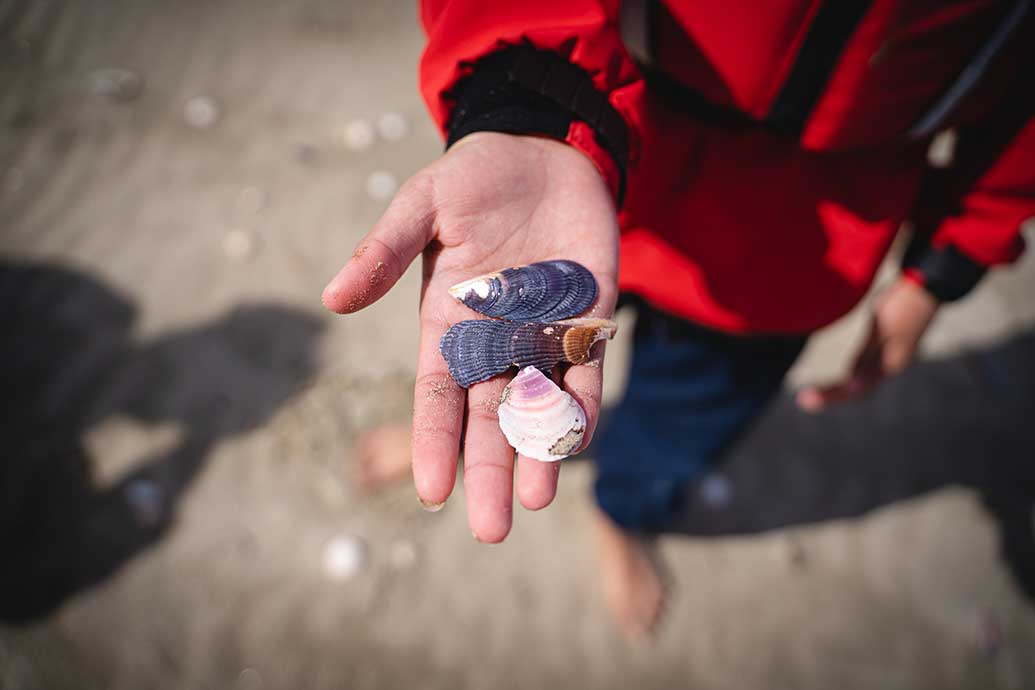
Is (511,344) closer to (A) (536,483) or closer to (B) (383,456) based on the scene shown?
(A) (536,483)

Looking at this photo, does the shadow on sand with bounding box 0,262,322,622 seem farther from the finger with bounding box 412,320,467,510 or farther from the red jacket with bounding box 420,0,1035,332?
the red jacket with bounding box 420,0,1035,332

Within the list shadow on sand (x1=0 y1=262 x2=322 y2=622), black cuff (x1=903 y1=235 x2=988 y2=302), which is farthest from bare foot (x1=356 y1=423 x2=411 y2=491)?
black cuff (x1=903 y1=235 x2=988 y2=302)

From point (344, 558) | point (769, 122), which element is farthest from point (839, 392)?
point (344, 558)

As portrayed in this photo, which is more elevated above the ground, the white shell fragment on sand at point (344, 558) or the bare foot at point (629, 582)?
the bare foot at point (629, 582)

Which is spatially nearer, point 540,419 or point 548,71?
point 540,419

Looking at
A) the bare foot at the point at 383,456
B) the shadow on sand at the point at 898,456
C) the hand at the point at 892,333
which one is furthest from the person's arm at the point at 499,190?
the shadow on sand at the point at 898,456

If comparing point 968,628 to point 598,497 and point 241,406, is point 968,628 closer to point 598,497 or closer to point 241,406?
point 598,497

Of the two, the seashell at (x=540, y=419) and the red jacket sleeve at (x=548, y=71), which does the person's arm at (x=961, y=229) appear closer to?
the red jacket sleeve at (x=548, y=71)
